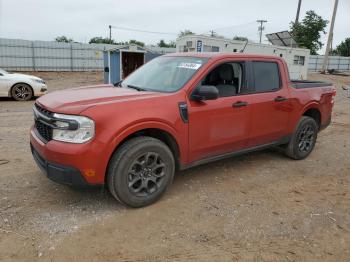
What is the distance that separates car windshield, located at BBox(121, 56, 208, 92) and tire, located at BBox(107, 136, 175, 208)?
2.68 ft

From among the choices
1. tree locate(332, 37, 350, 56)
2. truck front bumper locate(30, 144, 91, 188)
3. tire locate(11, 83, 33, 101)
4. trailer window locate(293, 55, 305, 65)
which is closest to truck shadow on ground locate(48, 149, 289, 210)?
truck front bumper locate(30, 144, 91, 188)

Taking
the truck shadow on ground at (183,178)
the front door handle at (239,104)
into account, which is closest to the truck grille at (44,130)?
the truck shadow on ground at (183,178)

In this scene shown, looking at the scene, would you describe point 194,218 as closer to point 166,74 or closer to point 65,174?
point 65,174

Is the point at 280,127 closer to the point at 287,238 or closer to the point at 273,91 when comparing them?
the point at 273,91

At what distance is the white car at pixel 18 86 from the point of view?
452 inches

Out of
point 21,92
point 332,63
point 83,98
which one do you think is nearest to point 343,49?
point 332,63

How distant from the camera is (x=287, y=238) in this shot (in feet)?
10.8

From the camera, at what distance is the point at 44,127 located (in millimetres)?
3654

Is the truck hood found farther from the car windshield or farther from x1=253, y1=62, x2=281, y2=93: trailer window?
x1=253, y1=62, x2=281, y2=93: trailer window

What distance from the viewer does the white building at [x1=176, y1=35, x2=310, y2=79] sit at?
18.0 m

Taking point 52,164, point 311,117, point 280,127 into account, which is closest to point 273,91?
point 280,127

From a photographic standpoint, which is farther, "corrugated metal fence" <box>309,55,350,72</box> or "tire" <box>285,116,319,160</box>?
"corrugated metal fence" <box>309,55,350,72</box>

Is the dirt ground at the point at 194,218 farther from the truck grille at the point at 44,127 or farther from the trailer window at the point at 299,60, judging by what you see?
the trailer window at the point at 299,60

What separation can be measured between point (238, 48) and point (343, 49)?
51394 millimetres
